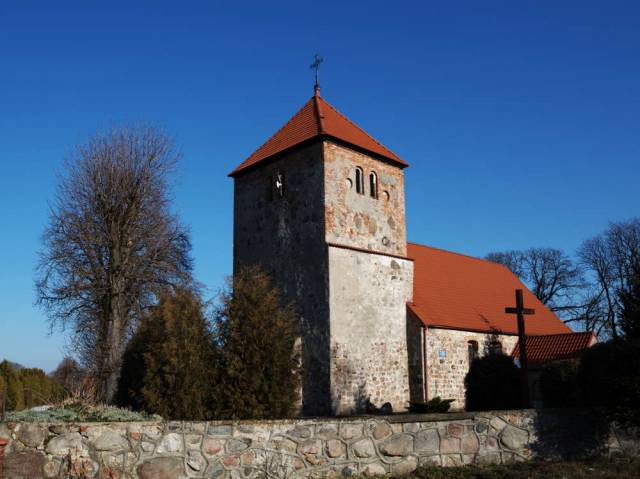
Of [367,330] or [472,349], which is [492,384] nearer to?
[472,349]

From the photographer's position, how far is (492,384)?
2189 cm

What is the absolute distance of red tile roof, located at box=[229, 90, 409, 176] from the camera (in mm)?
21078

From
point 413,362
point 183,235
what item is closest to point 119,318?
point 183,235

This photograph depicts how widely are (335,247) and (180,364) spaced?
843 cm

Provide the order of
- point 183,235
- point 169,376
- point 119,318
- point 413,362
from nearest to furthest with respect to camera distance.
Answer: point 169,376 < point 119,318 < point 413,362 < point 183,235

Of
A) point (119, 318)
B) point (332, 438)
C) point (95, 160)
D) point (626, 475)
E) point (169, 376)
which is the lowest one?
point (626, 475)

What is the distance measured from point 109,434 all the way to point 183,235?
16.9 metres

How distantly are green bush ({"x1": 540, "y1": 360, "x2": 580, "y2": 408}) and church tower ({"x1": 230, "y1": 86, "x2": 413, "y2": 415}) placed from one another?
Answer: 4740 mm

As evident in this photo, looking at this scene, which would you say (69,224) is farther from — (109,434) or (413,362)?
(109,434)

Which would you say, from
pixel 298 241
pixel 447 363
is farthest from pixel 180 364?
pixel 447 363

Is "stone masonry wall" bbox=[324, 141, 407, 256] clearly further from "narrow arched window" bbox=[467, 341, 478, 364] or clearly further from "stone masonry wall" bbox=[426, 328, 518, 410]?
"narrow arched window" bbox=[467, 341, 478, 364]

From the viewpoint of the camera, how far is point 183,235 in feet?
78.5

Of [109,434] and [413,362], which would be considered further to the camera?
[413,362]

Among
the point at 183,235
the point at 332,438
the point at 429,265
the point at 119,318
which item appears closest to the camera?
the point at 332,438
